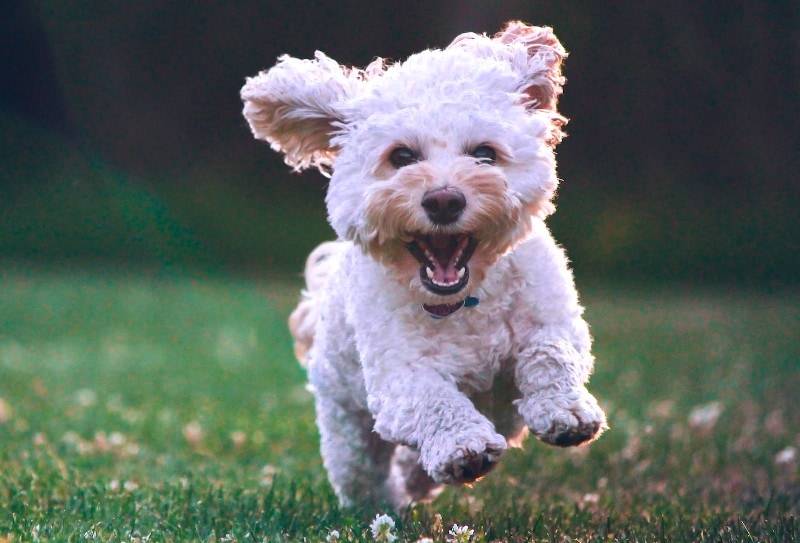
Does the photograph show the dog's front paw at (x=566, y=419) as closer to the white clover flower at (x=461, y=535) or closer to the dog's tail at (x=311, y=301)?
the white clover flower at (x=461, y=535)

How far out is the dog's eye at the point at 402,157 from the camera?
155 inches

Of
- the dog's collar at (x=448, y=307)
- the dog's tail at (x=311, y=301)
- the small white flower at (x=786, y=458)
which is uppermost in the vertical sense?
the dog's tail at (x=311, y=301)

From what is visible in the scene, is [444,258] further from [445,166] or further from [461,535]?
[461,535]

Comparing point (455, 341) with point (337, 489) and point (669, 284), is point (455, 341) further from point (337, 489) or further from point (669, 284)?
point (669, 284)

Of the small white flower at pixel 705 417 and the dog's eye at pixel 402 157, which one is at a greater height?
the dog's eye at pixel 402 157

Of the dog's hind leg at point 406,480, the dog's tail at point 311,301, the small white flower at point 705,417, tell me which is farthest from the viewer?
the small white flower at point 705,417

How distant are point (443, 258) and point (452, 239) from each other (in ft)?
0.25

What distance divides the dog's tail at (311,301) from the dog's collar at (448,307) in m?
1.27

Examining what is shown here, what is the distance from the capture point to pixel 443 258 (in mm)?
3953

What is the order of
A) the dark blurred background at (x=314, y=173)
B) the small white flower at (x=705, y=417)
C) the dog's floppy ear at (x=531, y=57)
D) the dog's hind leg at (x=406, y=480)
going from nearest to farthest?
the dog's floppy ear at (x=531, y=57), the dog's hind leg at (x=406, y=480), the small white flower at (x=705, y=417), the dark blurred background at (x=314, y=173)

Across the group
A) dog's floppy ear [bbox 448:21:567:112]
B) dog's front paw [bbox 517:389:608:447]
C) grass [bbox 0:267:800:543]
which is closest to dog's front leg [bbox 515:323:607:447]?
dog's front paw [bbox 517:389:608:447]

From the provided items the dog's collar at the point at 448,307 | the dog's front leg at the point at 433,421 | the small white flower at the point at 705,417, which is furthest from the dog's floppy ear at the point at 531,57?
the small white flower at the point at 705,417

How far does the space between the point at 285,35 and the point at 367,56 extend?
4.44 ft

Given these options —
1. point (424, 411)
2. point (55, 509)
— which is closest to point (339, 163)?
point (424, 411)
